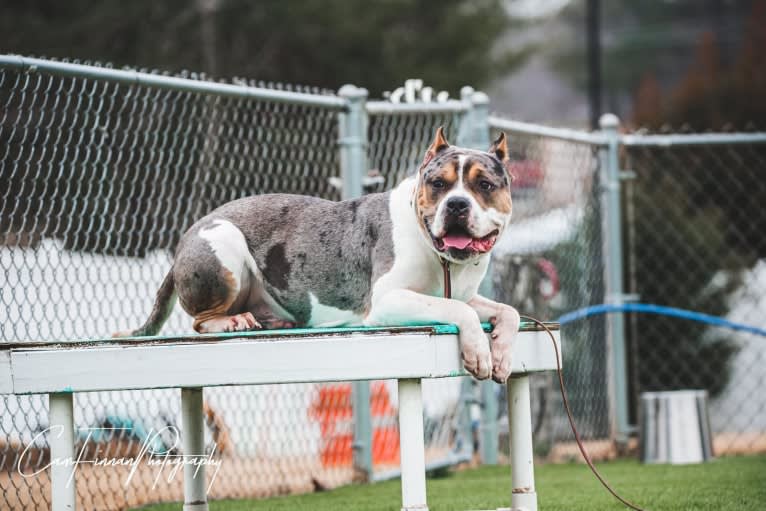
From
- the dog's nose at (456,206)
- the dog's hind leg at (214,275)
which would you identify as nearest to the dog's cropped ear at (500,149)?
the dog's nose at (456,206)

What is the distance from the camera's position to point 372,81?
58.0ft

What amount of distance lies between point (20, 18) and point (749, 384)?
423 inches

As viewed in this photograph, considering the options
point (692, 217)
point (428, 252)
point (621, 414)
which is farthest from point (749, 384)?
point (428, 252)

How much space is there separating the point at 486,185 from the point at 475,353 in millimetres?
684

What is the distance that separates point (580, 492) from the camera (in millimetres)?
5340

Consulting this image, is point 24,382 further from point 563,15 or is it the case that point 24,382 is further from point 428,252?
point 563,15

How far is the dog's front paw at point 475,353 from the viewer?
3.32 metres

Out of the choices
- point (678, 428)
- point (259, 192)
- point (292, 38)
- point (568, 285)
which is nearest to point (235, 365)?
point (259, 192)

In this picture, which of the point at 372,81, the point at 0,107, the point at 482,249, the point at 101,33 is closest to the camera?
the point at 482,249

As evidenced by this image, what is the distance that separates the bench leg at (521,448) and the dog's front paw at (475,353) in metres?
0.35

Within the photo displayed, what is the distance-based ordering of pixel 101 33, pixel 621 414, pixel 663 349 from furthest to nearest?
pixel 101 33 < pixel 663 349 < pixel 621 414

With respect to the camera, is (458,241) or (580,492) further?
(580,492)

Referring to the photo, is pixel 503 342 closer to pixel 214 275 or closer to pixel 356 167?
pixel 214 275

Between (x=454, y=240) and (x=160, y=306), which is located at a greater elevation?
(x=454, y=240)
